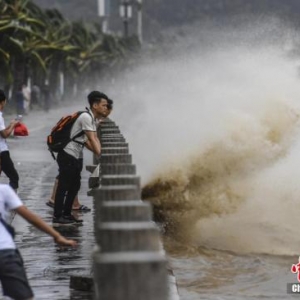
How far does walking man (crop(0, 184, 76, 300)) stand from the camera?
22.8 feet

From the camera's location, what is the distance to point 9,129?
13359mm

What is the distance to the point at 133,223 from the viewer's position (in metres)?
5.79

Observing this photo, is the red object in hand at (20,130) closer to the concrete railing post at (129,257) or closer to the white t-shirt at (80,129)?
the white t-shirt at (80,129)

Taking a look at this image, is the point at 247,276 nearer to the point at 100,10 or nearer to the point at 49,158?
the point at 49,158

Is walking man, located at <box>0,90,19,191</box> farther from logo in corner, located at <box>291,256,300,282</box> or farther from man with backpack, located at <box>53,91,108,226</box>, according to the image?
logo in corner, located at <box>291,256,300,282</box>

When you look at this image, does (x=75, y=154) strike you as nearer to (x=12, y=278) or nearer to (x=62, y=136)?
(x=62, y=136)

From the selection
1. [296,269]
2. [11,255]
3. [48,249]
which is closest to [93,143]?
[48,249]

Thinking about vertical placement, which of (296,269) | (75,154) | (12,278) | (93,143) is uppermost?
(93,143)

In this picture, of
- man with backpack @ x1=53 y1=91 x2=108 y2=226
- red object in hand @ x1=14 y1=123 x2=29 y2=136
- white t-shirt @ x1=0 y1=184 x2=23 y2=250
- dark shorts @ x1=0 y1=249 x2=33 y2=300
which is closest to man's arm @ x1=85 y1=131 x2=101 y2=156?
man with backpack @ x1=53 y1=91 x2=108 y2=226

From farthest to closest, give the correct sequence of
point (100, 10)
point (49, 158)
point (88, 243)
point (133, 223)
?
point (100, 10) < point (49, 158) < point (88, 243) < point (133, 223)

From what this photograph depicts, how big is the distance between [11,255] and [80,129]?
598 cm

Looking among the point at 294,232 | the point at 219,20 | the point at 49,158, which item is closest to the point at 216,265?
the point at 294,232

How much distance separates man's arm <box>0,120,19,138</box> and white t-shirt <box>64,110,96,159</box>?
652 millimetres

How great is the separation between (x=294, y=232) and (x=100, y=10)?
154 m
